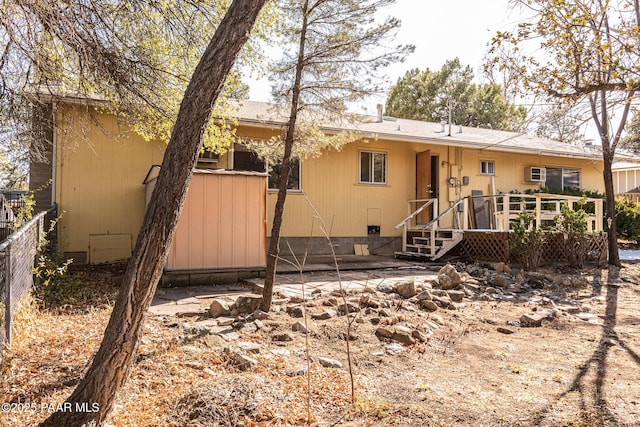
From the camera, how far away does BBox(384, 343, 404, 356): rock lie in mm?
4010

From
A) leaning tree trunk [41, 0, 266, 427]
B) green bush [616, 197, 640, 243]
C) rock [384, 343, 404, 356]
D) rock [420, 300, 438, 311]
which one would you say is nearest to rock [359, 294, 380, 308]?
rock [420, 300, 438, 311]

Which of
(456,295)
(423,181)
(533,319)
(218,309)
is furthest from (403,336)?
(423,181)

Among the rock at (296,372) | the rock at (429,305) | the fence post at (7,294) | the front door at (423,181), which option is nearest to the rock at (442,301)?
the rock at (429,305)

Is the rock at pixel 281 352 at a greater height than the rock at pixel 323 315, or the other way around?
the rock at pixel 323 315

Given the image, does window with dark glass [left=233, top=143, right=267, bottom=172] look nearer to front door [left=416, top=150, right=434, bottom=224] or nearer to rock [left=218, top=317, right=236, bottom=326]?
front door [left=416, top=150, right=434, bottom=224]

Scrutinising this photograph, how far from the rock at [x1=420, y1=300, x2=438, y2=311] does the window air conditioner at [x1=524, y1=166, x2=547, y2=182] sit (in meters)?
9.55

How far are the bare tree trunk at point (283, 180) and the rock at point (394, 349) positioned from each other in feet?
4.97

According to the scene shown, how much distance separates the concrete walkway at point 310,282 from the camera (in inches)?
212

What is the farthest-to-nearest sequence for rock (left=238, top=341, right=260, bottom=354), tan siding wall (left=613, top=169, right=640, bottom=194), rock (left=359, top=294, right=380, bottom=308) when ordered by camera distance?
1. tan siding wall (left=613, top=169, right=640, bottom=194)
2. rock (left=359, top=294, right=380, bottom=308)
3. rock (left=238, top=341, right=260, bottom=354)

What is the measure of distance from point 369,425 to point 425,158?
32.1 feet

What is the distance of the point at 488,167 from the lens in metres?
12.8

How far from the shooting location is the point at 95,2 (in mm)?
4664

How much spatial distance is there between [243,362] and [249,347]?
0.36 m

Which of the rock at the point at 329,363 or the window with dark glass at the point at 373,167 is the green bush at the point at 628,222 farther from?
the rock at the point at 329,363
